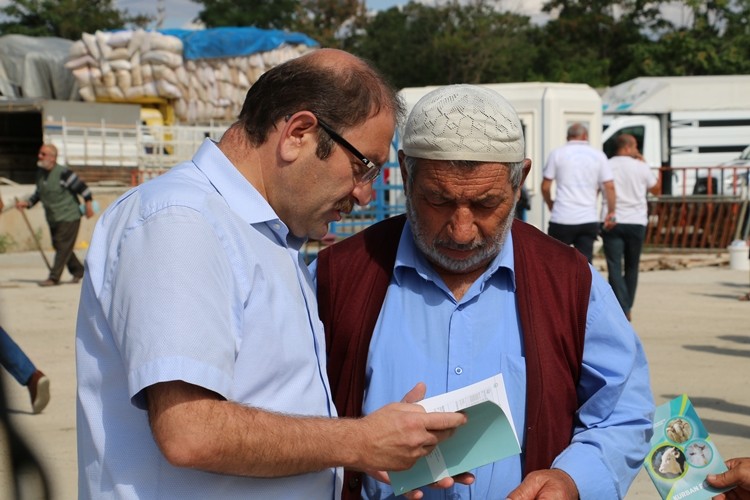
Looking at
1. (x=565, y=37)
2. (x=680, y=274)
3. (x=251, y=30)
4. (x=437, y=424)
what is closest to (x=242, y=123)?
(x=437, y=424)

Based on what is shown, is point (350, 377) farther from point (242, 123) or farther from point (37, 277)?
point (37, 277)

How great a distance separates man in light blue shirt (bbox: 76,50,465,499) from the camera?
1.87 meters

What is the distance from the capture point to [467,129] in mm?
2607

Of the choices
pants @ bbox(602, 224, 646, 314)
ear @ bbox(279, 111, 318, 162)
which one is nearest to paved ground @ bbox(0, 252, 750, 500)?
pants @ bbox(602, 224, 646, 314)

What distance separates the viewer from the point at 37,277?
16438 mm

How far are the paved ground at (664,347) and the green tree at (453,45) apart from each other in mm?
30125

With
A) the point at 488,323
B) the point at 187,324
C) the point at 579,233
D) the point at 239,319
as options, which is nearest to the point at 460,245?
the point at 488,323

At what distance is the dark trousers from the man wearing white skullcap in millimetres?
7919

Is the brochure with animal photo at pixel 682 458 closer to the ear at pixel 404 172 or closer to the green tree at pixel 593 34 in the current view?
the ear at pixel 404 172

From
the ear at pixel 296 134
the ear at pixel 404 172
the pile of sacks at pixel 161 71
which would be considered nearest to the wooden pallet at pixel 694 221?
the pile of sacks at pixel 161 71

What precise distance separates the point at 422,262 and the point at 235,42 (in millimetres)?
31082

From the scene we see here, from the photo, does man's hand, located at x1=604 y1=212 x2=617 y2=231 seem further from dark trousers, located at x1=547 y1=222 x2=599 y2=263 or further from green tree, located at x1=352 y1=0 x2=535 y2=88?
green tree, located at x1=352 y1=0 x2=535 y2=88

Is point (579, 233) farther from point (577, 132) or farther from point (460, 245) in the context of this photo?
point (460, 245)

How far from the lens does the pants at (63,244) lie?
46.7ft
